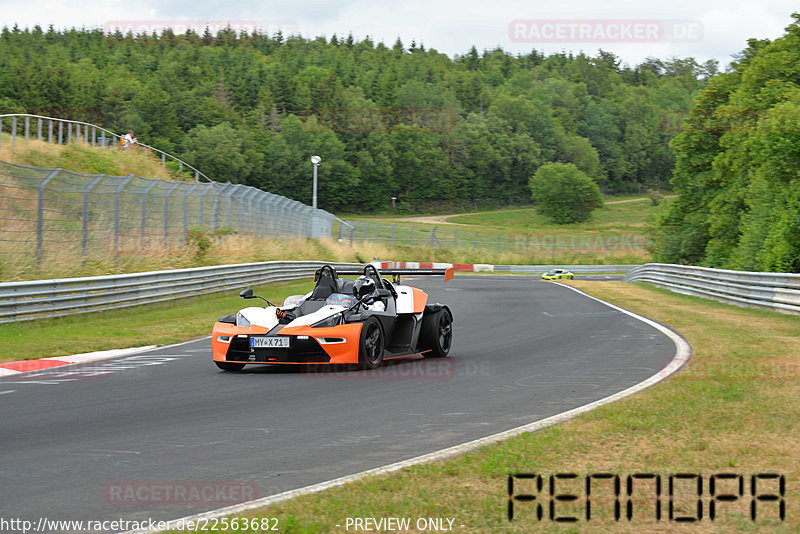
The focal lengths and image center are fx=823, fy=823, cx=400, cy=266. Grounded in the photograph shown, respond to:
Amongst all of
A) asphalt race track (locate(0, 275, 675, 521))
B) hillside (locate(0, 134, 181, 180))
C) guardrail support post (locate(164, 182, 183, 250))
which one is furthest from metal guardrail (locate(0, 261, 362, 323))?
hillside (locate(0, 134, 181, 180))

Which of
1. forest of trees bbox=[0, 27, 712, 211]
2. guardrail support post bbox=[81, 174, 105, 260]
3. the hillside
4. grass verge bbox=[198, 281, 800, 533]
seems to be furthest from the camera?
forest of trees bbox=[0, 27, 712, 211]

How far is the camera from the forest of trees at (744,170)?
25891mm

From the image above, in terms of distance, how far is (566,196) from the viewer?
117 m

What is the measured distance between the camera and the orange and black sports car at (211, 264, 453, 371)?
9758mm

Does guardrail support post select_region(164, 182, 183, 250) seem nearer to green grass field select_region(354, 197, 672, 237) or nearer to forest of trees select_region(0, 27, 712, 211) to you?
green grass field select_region(354, 197, 672, 237)

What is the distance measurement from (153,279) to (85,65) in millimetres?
129101

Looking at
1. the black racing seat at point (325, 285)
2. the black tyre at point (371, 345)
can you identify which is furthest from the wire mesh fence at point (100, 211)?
the black tyre at point (371, 345)

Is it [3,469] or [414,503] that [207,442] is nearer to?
[3,469]

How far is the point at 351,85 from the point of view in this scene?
536ft

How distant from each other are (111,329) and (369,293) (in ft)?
22.0

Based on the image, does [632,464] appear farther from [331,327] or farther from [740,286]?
[740,286]

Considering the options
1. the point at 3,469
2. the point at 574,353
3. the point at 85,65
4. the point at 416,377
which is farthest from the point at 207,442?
the point at 85,65

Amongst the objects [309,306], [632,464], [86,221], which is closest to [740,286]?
[309,306]

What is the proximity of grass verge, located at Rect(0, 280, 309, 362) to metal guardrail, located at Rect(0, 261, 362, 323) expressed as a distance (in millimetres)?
168
